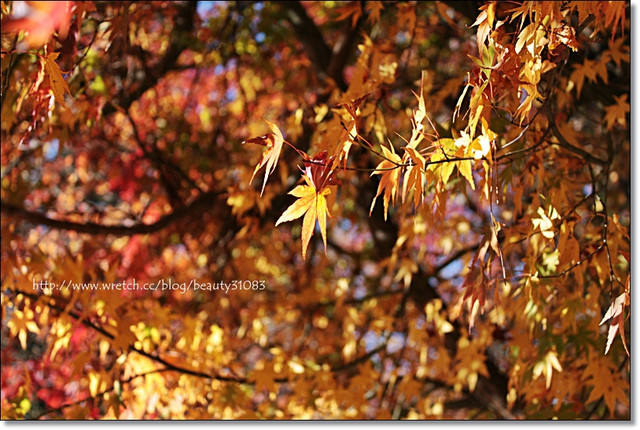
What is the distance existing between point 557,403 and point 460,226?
2.63ft

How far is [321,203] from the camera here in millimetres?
726

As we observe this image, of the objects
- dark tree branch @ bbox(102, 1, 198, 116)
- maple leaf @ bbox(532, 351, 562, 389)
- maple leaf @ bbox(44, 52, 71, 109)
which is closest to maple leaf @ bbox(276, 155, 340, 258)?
maple leaf @ bbox(44, 52, 71, 109)

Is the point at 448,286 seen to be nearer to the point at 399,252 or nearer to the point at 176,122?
the point at 399,252

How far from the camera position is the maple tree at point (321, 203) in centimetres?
87

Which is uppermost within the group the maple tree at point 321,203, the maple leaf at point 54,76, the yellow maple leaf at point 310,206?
the maple leaf at point 54,76

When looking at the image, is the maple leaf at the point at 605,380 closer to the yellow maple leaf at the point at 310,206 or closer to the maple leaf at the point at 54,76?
the yellow maple leaf at the point at 310,206

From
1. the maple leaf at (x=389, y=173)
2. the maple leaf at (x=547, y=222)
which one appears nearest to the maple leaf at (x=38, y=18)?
the maple leaf at (x=389, y=173)

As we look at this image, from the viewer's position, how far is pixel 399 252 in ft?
6.02

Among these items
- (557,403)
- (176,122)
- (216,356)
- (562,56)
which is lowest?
(176,122)

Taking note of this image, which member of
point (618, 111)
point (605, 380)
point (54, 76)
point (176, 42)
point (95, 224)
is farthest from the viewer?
point (176, 42)

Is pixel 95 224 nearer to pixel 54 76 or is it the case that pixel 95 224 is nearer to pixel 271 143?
pixel 54 76

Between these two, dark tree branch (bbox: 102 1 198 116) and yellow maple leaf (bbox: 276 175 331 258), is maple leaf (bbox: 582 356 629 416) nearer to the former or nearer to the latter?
yellow maple leaf (bbox: 276 175 331 258)

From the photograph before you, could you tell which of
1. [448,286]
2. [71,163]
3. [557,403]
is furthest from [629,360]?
[71,163]

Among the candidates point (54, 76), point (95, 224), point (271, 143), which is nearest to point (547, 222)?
point (271, 143)
